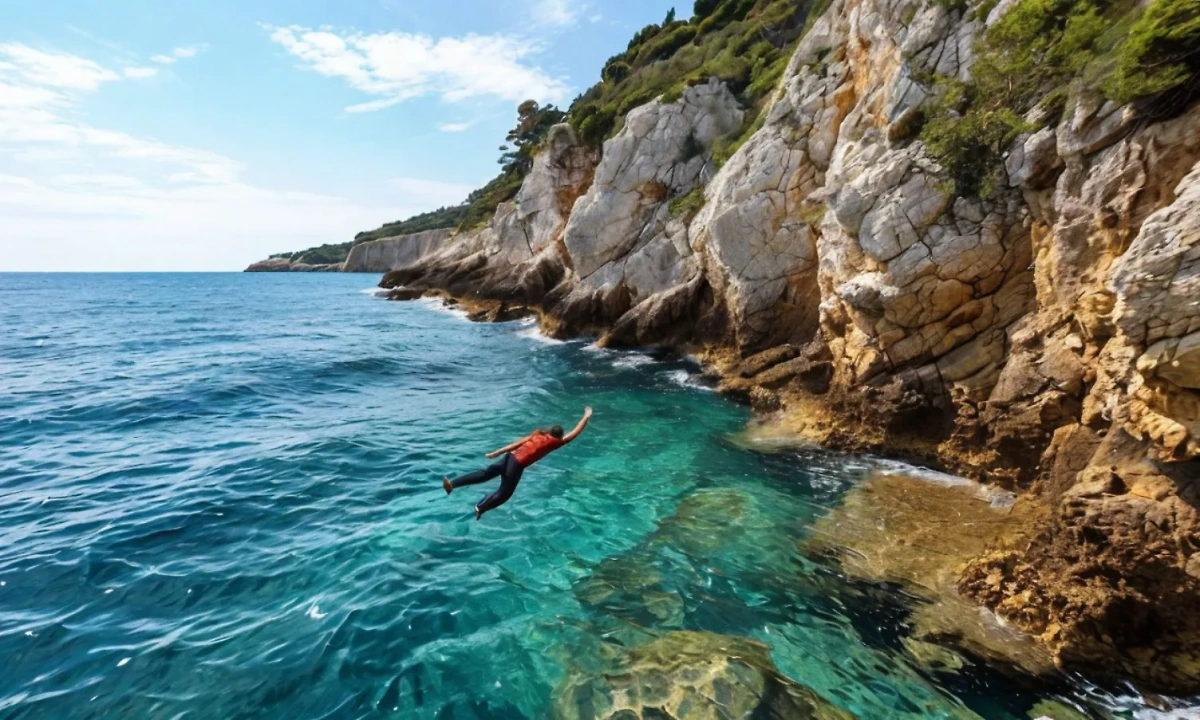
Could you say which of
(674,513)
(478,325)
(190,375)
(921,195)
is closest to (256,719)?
(674,513)

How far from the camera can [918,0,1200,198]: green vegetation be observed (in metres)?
8.48

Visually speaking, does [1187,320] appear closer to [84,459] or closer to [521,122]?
[84,459]

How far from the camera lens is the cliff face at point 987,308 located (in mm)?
7086

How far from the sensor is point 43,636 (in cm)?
772

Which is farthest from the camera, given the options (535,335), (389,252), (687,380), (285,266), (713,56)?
(285,266)

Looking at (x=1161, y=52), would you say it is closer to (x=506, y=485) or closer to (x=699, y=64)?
(x=506, y=485)

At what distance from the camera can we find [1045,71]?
12.0 meters

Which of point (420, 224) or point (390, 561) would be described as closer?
point (390, 561)

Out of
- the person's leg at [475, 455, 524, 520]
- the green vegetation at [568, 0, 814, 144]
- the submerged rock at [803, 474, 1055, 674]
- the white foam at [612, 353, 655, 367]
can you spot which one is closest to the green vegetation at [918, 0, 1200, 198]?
the submerged rock at [803, 474, 1055, 674]

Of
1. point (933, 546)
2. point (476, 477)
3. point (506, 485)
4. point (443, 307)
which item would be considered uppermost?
point (476, 477)

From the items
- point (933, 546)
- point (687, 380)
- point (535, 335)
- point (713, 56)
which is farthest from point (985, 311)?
point (713, 56)

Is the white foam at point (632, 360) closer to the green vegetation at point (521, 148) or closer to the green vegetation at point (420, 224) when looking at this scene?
the green vegetation at point (521, 148)

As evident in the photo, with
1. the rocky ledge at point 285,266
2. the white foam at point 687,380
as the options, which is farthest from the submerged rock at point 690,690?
the rocky ledge at point 285,266

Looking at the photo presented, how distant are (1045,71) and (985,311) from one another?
5.27 metres
